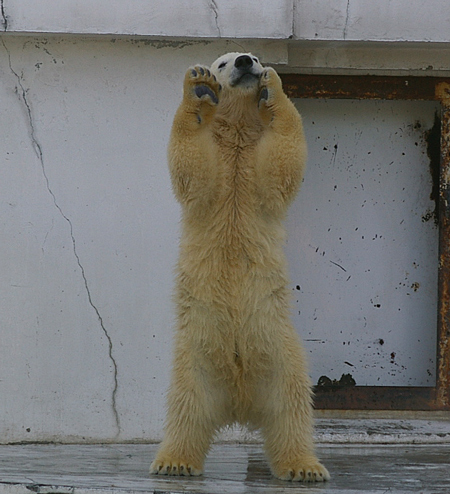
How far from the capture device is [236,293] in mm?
4273

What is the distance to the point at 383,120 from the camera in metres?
6.95

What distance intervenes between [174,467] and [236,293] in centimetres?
83

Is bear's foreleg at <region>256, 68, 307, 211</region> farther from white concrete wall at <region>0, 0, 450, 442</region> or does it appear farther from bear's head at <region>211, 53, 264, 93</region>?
white concrete wall at <region>0, 0, 450, 442</region>

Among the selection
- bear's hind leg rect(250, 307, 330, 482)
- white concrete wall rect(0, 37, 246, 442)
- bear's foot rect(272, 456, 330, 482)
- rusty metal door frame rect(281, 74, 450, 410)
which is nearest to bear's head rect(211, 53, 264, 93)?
bear's hind leg rect(250, 307, 330, 482)

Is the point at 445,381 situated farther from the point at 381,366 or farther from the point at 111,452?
the point at 111,452

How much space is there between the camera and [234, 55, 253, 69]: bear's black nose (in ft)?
14.1

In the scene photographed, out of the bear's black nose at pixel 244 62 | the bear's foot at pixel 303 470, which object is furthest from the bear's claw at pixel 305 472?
the bear's black nose at pixel 244 62

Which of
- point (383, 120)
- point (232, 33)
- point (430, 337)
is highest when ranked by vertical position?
point (232, 33)

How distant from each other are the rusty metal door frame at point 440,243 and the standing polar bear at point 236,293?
2240mm

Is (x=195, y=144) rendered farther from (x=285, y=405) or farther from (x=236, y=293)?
(x=285, y=405)

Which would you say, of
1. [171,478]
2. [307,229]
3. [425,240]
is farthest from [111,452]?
[425,240]

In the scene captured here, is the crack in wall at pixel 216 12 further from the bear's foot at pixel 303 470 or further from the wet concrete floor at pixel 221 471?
the bear's foot at pixel 303 470

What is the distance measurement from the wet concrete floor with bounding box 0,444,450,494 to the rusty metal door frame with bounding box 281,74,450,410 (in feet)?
2.45

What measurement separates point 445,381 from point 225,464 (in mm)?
2257
